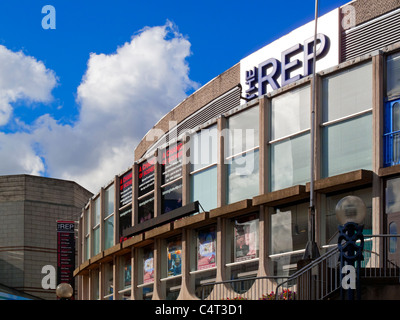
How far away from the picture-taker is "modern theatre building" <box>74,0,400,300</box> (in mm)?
21062

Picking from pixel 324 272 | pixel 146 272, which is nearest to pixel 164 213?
pixel 146 272

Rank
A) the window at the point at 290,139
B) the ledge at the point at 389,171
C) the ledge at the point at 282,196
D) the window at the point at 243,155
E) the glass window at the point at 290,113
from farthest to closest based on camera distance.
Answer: the window at the point at 243,155
the glass window at the point at 290,113
the window at the point at 290,139
the ledge at the point at 282,196
the ledge at the point at 389,171

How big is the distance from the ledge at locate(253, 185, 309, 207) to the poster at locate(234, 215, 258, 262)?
1.04 metres

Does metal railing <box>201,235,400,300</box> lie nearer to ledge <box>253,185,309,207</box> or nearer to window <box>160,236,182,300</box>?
ledge <box>253,185,309,207</box>

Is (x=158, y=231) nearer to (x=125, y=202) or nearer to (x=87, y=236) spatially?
(x=125, y=202)

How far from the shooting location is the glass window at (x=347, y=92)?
70.5ft

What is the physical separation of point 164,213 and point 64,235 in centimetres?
2218

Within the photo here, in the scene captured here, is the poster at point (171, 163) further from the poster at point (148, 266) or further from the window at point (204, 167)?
the poster at point (148, 266)

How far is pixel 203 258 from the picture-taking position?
27.0 metres

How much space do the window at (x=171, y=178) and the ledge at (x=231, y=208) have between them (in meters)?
3.18

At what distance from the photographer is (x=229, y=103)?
123 feet

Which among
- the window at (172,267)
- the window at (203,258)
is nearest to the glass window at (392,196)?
the window at (203,258)
